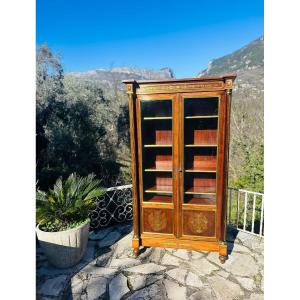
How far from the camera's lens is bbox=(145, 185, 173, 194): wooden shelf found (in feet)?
8.74

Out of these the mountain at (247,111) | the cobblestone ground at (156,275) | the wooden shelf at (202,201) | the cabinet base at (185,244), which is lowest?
the cobblestone ground at (156,275)

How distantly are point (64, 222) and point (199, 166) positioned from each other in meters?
1.62

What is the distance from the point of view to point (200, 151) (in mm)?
2602

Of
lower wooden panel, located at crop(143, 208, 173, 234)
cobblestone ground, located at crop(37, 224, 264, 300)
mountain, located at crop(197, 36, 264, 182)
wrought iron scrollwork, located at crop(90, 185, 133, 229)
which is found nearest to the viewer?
cobblestone ground, located at crop(37, 224, 264, 300)

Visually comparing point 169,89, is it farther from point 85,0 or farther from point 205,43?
point 205,43

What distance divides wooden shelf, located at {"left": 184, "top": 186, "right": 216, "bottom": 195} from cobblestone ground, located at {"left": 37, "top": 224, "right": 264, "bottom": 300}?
2.42 feet

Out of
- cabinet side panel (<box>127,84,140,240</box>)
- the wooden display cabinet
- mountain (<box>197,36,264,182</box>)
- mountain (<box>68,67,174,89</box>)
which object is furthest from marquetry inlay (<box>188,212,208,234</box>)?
mountain (<box>68,67,174,89</box>)

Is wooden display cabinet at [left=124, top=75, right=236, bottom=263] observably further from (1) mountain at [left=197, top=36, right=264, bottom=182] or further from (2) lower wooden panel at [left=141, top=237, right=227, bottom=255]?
(1) mountain at [left=197, top=36, right=264, bottom=182]

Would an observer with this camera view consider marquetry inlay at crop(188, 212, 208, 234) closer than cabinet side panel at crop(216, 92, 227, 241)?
No

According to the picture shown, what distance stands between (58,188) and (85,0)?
12.2 feet

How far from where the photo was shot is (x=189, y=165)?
2.59m

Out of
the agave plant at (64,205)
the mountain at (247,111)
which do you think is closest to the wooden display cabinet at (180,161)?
the agave plant at (64,205)

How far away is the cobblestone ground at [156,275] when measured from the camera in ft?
6.93

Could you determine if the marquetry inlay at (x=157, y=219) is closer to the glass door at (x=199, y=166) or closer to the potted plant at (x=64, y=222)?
the glass door at (x=199, y=166)
